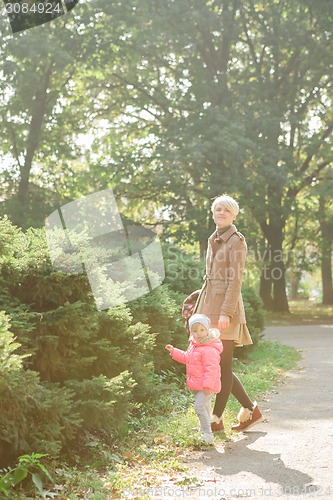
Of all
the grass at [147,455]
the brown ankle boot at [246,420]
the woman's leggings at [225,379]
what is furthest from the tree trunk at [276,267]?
the woman's leggings at [225,379]

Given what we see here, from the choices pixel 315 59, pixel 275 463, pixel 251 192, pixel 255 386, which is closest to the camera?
pixel 275 463

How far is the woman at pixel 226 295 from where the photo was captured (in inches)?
249

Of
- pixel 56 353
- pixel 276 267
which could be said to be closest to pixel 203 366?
pixel 56 353

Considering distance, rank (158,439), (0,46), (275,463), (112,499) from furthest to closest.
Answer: (0,46)
(158,439)
(275,463)
(112,499)

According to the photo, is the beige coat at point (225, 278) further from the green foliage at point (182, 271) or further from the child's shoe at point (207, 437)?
the green foliage at point (182, 271)

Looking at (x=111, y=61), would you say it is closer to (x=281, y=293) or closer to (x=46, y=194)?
(x=46, y=194)

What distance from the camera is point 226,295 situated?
6.33 metres

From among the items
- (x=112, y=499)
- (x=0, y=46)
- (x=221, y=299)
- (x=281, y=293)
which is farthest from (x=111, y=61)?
(x=112, y=499)

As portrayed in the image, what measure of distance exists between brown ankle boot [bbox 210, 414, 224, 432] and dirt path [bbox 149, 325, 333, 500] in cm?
20

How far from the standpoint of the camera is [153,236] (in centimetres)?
2611

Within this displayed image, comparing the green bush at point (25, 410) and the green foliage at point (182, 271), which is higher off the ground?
the green foliage at point (182, 271)

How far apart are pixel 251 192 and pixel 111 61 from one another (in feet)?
23.3

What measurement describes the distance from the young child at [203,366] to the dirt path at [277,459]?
0.34 m

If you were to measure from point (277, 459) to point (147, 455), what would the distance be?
100 centimetres
